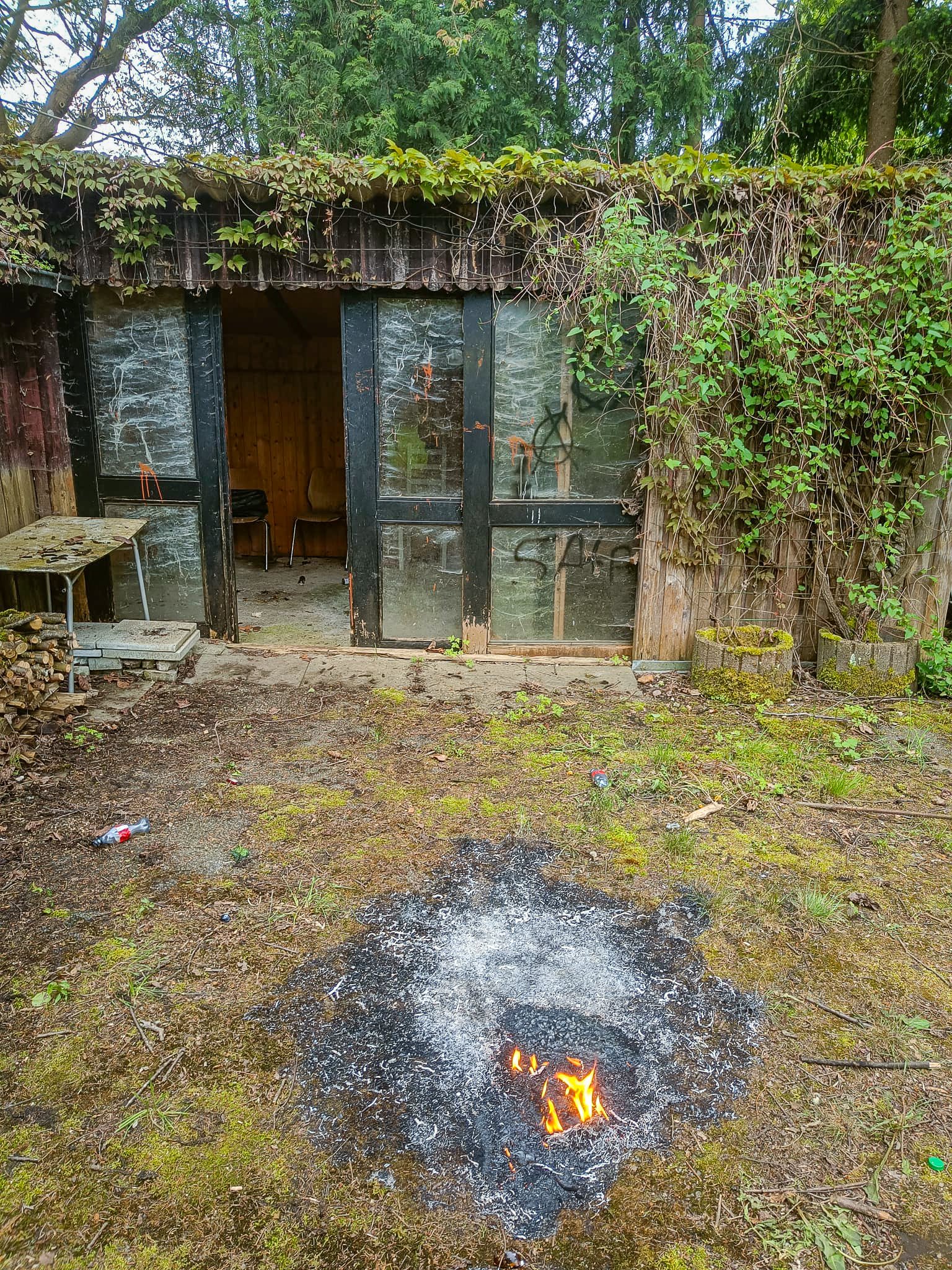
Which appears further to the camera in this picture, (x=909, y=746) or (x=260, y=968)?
(x=909, y=746)

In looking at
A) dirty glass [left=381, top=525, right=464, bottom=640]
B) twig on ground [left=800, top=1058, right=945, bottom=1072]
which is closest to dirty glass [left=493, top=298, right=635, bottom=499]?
dirty glass [left=381, top=525, right=464, bottom=640]

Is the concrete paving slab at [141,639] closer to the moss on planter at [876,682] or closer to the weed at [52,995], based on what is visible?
the weed at [52,995]

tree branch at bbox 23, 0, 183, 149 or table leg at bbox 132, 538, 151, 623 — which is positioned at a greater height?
tree branch at bbox 23, 0, 183, 149

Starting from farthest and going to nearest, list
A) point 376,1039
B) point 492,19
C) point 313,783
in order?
point 492,19 → point 313,783 → point 376,1039

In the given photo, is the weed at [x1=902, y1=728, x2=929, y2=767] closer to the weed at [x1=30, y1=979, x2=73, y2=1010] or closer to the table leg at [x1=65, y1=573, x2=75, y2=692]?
the weed at [x1=30, y1=979, x2=73, y2=1010]

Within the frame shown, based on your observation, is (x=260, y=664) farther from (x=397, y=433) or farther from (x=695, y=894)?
(x=695, y=894)

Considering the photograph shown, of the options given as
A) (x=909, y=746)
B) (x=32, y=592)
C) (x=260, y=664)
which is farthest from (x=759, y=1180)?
(x=32, y=592)

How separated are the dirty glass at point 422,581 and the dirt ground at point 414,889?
581mm

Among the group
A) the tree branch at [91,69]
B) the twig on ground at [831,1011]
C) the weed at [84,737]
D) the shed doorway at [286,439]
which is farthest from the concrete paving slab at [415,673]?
the tree branch at [91,69]

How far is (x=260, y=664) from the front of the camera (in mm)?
5781

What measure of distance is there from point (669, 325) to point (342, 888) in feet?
13.1

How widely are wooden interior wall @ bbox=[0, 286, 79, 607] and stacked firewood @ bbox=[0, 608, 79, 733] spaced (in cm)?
77

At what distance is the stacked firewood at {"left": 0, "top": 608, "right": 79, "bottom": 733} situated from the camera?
14.5 ft

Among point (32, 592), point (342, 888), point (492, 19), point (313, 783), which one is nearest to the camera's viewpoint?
point (342, 888)
